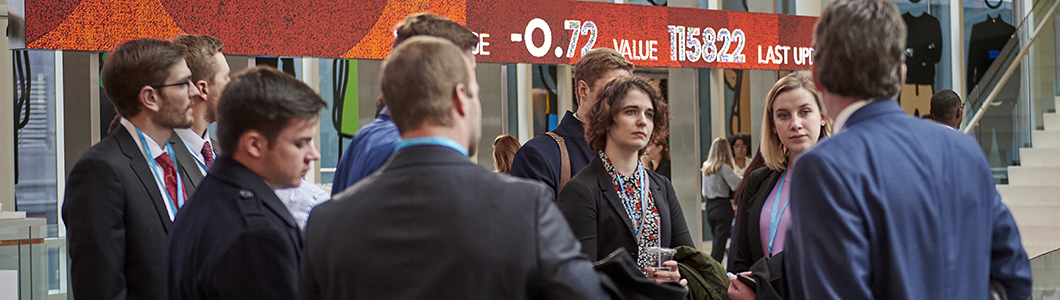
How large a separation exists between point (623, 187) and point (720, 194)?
16.1 ft

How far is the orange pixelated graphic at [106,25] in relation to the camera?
16.9 ft

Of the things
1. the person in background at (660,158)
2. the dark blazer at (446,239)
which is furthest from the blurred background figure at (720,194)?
the dark blazer at (446,239)

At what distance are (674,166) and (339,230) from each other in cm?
720

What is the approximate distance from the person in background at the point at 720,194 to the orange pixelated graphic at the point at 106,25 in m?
4.51

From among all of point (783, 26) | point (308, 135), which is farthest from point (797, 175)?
point (783, 26)

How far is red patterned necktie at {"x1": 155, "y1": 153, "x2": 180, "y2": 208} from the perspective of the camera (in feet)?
7.97

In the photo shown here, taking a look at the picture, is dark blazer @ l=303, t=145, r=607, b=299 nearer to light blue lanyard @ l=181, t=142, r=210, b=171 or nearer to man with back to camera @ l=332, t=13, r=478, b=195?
man with back to camera @ l=332, t=13, r=478, b=195

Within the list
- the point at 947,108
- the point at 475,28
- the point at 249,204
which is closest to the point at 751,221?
the point at 249,204

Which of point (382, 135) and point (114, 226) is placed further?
point (114, 226)

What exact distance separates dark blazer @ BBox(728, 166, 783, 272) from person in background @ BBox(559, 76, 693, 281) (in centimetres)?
16

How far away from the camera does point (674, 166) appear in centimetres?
829

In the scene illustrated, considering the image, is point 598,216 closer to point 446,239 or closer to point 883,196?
point 883,196

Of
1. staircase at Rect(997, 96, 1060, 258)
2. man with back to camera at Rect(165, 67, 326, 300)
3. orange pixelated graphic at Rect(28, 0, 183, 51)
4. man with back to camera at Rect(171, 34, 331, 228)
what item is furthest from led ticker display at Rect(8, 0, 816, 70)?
man with back to camera at Rect(165, 67, 326, 300)

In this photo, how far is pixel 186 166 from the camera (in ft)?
8.52
